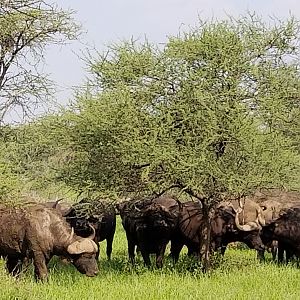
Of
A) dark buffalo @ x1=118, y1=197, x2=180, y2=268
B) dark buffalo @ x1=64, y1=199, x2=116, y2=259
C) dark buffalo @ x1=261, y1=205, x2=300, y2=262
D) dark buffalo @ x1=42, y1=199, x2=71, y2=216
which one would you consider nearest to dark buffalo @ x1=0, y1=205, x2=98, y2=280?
dark buffalo @ x1=64, y1=199, x2=116, y2=259

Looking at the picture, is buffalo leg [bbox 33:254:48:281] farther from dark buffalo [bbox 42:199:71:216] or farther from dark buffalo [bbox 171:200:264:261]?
dark buffalo [bbox 171:200:264:261]

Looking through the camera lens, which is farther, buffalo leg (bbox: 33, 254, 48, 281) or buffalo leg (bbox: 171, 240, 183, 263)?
buffalo leg (bbox: 171, 240, 183, 263)

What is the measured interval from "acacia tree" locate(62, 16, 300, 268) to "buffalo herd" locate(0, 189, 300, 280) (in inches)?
50.7

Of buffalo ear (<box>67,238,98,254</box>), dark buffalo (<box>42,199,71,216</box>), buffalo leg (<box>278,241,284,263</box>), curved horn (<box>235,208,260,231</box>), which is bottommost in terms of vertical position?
buffalo leg (<box>278,241,284,263</box>)

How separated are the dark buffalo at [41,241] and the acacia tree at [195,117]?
124 cm

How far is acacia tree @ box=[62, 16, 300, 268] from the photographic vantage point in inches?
593

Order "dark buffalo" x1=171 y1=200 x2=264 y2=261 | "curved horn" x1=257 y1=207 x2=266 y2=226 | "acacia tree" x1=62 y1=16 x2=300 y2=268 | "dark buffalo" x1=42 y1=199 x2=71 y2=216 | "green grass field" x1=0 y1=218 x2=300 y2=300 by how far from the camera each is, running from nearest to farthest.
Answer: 1. "green grass field" x1=0 y1=218 x2=300 y2=300
2. "acacia tree" x1=62 y1=16 x2=300 y2=268
3. "dark buffalo" x1=171 y1=200 x2=264 y2=261
4. "dark buffalo" x1=42 y1=199 x2=71 y2=216
5. "curved horn" x1=257 y1=207 x2=266 y2=226

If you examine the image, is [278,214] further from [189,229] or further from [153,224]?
[153,224]

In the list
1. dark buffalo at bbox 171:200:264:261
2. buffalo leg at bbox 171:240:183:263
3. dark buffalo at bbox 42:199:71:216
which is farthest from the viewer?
dark buffalo at bbox 42:199:71:216

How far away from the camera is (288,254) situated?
59.2ft

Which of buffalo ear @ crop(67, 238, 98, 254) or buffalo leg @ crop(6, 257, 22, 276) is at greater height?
buffalo ear @ crop(67, 238, 98, 254)

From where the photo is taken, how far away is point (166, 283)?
14188 mm

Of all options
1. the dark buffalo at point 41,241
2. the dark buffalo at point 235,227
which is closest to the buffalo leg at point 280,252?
the dark buffalo at point 235,227

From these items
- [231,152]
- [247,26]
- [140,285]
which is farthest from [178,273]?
[247,26]
